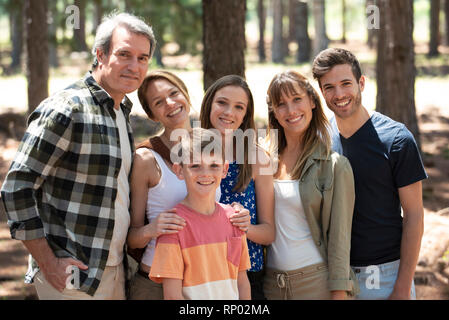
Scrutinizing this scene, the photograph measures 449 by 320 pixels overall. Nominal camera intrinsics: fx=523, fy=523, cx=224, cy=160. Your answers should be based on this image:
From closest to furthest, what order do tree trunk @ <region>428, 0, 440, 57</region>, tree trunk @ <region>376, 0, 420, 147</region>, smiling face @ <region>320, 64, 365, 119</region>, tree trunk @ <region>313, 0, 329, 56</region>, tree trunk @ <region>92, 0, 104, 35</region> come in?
smiling face @ <region>320, 64, 365, 119</region>
tree trunk @ <region>376, 0, 420, 147</region>
tree trunk @ <region>92, 0, 104, 35</region>
tree trunk @ <region>313, 0, 329, 56</region>
tree trunk @ <region>428, 0, 440, 57</region>

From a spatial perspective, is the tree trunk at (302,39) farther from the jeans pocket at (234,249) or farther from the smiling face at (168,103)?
the jeans pocket at (234,249)

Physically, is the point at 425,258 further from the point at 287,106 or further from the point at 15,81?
the point at 15,81

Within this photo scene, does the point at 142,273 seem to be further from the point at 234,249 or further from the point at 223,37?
the point at 223,37

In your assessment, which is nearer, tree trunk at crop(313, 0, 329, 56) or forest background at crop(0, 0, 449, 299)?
forest background at crop(0, 0, 449, 299)

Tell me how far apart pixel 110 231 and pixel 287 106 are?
1.23 meters

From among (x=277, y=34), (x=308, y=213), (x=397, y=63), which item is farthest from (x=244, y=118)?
(x=277, y=34)

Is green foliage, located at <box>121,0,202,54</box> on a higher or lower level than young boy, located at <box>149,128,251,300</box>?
higher

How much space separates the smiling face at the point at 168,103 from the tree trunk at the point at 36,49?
710 centimetres

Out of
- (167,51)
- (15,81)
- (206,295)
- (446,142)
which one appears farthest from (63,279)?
(167,51)

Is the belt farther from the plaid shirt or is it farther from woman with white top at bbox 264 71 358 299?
woman with white top at bbox 264 71 358 299

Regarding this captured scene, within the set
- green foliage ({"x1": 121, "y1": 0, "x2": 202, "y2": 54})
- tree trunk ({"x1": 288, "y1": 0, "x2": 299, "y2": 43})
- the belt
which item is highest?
tree trunk ({"x1": 288, "y1": 0, "x2": 299, "y2": 43})

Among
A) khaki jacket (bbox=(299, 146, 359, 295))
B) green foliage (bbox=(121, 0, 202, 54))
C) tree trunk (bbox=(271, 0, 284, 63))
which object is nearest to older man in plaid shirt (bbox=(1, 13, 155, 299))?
khaki jacket (bbox=(299, 146, 359, 295))

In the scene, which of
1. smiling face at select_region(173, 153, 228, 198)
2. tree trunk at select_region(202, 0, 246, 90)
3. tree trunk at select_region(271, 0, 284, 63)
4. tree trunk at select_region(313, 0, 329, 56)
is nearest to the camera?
smiling face at select_region(173, 153, 228, 198)

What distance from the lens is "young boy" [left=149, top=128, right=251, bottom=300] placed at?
8.67 ft
